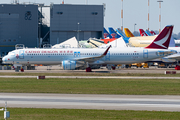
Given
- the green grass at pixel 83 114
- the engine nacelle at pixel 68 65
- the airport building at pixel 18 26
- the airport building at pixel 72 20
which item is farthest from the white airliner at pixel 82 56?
the airport building at pixel 72 20

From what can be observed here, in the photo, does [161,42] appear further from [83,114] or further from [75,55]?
[83,114]

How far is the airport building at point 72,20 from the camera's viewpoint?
129000mm

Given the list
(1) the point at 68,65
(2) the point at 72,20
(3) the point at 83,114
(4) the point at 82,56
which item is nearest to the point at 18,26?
(2) the point at 72,20

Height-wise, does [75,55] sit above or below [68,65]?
above

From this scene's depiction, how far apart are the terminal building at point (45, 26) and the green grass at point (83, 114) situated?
336 feet

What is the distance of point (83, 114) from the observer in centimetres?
1750

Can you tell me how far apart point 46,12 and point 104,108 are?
125 m

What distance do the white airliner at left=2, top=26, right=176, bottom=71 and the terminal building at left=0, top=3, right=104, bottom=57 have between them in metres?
62.8

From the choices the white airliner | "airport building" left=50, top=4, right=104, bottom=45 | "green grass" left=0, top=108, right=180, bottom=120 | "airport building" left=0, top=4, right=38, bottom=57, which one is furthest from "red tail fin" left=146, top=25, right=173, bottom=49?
"airport building" left=0, top=4, right=38, bottom=57

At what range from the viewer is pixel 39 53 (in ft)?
186

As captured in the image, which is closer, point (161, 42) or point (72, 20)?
point (161, 42)

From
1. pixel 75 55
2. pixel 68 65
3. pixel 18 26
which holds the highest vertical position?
A: pixel 18 26

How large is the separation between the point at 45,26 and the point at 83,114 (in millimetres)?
125035

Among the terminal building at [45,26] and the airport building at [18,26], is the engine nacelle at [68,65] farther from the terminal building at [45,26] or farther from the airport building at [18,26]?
the airport building at [18,26]
